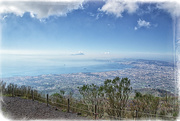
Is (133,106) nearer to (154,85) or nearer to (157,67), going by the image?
(154,85)

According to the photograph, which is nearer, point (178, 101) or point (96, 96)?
point (178, 101)

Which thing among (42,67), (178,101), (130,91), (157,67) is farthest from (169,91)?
(42,67)

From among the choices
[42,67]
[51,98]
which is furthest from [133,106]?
[42,67]

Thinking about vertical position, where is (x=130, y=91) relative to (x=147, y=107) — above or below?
above

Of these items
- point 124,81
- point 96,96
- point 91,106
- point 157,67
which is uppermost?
point 157,67

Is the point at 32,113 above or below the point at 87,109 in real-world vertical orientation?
above


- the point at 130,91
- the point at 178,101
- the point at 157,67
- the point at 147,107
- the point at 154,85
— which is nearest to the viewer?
the point at 178,101

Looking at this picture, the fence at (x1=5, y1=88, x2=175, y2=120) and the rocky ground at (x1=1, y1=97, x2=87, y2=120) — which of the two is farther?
the fence at (x1=5, y1=88, x2=175, y2=120)

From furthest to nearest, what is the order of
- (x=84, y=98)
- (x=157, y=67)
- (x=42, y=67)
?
(x=42, y=67) → (x=157, y=67) → (x=84, y=98)

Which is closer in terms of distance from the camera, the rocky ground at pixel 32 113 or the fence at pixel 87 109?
the rocky ground at pixel 32 113

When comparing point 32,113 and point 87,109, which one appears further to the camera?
point 87,109
